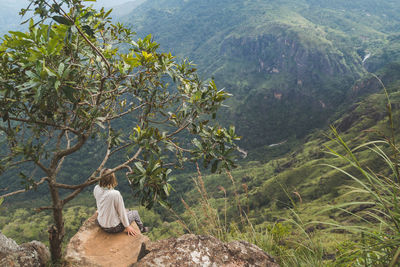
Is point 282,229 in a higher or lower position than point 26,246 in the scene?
lower

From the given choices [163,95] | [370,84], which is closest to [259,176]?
[370,84]

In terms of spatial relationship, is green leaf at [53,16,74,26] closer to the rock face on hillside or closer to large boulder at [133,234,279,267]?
large boulder at [133,234,279,267]

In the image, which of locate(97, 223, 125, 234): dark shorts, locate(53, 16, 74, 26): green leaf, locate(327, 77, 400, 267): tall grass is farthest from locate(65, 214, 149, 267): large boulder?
locate(53, 16, 74, 26): green leaf

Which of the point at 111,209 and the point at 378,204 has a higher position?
the point at 378,204

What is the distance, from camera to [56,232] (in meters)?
3.54

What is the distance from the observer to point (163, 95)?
453cm

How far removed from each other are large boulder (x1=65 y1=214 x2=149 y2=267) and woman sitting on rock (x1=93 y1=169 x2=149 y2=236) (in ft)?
0.47

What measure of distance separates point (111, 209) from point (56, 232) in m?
0.99

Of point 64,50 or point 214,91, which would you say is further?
point 214,91

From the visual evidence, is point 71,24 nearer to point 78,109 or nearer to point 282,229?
point 78,109

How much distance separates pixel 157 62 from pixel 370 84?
162324 millimetres

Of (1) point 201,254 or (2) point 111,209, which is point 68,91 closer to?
(1) point 201,254

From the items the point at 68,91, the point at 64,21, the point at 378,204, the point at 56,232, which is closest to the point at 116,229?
the point at 56,232

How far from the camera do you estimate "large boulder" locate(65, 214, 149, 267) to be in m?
3.72
